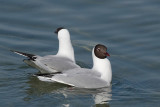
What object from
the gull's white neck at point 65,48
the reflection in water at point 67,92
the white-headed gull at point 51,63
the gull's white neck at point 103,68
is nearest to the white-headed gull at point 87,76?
the gull's white neck at point 103,68

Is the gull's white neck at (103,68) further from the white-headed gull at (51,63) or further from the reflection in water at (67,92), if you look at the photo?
the white-headed gull at (51,63)

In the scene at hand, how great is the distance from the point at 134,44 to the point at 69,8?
3313 mm


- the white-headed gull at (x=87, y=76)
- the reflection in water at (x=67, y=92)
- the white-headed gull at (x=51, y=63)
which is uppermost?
the white-headed gull at (x=51, y=63)

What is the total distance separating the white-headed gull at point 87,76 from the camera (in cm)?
1232

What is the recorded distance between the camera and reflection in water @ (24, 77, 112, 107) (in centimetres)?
1149

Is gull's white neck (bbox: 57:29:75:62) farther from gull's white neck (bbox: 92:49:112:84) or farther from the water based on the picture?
gull's white neck (bbox: 92:49:112:84)

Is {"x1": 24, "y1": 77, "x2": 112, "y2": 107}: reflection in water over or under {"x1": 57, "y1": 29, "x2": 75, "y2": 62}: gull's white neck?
under

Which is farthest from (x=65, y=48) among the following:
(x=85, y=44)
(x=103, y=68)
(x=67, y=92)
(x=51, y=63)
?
(x=67, y=92)

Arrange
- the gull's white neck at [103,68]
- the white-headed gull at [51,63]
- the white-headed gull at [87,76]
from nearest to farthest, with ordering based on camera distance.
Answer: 1. the white-headed gull at [87,76]
2. the gull's white neck at [103,68]
3. the white-headed gull at [51,63]

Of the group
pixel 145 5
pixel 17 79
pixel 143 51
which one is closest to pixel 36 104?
pixel 17 79

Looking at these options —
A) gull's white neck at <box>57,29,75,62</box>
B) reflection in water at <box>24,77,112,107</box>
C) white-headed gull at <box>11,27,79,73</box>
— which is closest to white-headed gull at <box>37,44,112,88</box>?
reflection in water at <box>24,77,112,107</box>

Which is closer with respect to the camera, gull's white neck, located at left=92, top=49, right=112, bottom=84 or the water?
the water

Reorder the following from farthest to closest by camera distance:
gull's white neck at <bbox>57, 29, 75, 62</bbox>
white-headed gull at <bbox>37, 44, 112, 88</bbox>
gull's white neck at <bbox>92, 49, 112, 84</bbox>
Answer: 1. gull's white neck at <bbox>57, 29, 75, 62</bbox>
2. gull's white neck at <bbox>92, 49, 112, 84</bbox>
3. white-headed gull at <bbox>37, 44, 112, 88</bbox>

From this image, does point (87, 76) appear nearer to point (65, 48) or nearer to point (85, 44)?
point (65, 48)
